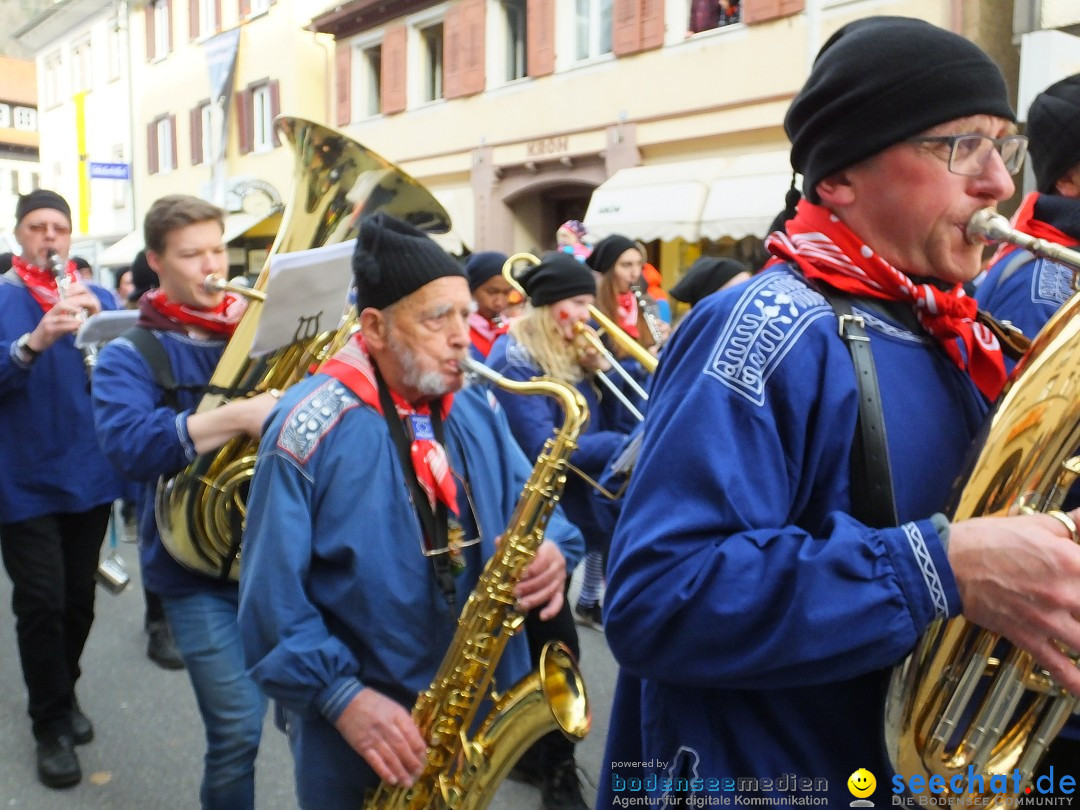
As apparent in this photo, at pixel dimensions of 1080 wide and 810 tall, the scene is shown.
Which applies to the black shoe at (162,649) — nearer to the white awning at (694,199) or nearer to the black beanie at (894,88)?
the black beanie at (894,88)

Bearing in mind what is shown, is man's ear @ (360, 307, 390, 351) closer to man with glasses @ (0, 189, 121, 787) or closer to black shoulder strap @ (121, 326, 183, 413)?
black shoulder strap @ (121, 326, 183, 413)

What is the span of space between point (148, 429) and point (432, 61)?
15708 millimetres

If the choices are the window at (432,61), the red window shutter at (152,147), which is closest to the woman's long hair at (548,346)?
the window at (432,61)

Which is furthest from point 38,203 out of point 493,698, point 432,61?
point 432,61

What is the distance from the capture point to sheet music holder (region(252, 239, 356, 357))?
2.58 metres

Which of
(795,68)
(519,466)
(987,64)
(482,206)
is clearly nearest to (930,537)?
(987,64)

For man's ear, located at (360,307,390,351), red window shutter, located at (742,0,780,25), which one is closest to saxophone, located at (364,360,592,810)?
man's ear, located at (360,307,390,351)

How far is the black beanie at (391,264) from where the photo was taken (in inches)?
88.4

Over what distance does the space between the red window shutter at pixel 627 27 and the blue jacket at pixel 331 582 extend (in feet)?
39.4

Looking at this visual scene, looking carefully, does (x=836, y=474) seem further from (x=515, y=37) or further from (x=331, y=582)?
(x=515, y=37)

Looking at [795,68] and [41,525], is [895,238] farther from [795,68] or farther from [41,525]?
[795,68]

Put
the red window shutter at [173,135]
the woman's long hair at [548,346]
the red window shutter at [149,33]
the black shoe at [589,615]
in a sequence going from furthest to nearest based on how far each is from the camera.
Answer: the red window shutter at [149,33] → the red window shutter at [173,135] → the black shoe at [589,615] → the woman's long hair at [548,346]

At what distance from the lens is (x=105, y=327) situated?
334 centimetres

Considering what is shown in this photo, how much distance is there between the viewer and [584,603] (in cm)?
516
